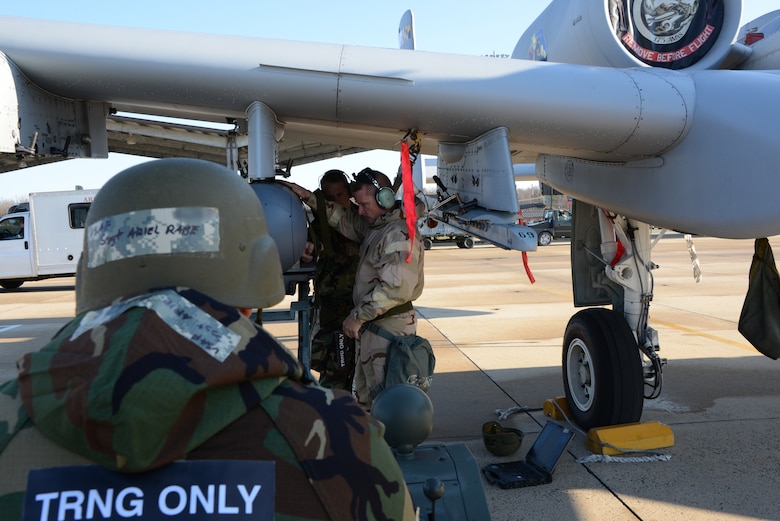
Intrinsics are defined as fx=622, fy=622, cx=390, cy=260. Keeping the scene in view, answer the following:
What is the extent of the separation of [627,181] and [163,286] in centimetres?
350

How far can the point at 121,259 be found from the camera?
39.5 inches

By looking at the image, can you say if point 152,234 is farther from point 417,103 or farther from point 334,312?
point 334,312

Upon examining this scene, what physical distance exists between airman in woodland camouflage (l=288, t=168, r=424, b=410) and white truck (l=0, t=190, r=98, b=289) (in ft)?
45.4

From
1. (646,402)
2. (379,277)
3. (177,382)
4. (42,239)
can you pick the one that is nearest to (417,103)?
(379,277)

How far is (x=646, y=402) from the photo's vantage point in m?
5.26

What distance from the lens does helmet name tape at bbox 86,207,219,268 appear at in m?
1.01

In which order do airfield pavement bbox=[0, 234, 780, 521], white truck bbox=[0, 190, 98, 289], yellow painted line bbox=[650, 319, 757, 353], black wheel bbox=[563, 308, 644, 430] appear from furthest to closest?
white truck bbox=[0, 190, 98, 289] → yellow painted line bbox=[650, 319, 757, 353] → black wheel bbox=[563, 308, 644, 430] → airfield pavement bbox=[0, 234, 780, 521]

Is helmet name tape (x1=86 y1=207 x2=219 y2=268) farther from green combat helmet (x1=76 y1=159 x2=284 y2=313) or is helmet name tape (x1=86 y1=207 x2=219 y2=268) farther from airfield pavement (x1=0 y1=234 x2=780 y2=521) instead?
airfield pavement (x1=0 y1=234 x2=780 y2=521)

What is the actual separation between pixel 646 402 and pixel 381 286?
2992 mm

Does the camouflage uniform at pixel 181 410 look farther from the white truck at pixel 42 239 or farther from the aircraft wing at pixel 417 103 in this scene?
the white truck at pixel 42 239

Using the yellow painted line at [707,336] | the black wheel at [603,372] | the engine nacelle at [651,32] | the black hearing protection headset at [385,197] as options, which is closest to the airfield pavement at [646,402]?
the yellow painted line at [707,336]

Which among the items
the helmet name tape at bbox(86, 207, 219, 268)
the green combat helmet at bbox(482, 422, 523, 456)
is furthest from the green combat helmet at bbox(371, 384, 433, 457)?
the green combat helmet at bbox(482, 422, 523, 456)

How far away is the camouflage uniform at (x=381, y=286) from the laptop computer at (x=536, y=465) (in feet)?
2.94

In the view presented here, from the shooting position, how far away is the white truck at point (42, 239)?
15551mm
